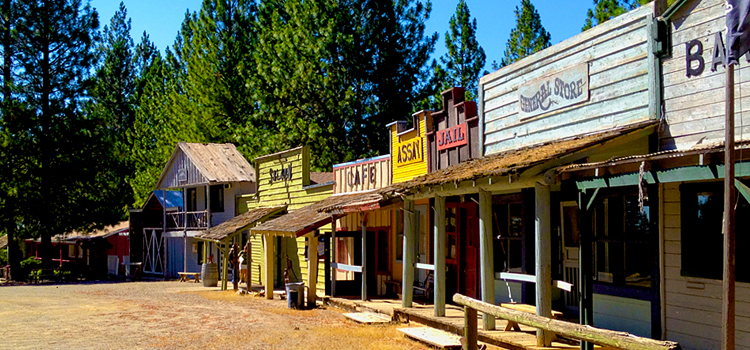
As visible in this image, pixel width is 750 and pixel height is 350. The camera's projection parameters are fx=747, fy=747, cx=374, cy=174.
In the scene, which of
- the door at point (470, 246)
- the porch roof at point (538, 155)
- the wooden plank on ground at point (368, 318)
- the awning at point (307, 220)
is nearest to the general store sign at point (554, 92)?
the porch roof at point (538, 155)

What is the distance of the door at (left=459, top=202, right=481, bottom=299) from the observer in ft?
49.6

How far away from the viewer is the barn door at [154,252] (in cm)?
4134

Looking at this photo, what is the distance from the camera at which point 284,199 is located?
2497cm

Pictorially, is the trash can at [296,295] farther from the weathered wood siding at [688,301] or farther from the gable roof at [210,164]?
the gable roof at [210,164]

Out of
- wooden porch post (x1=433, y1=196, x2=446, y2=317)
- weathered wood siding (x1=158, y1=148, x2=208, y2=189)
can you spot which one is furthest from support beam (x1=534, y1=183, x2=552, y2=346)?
weathered wood siding (x1=158, y1=148, x2=208, y2=189)

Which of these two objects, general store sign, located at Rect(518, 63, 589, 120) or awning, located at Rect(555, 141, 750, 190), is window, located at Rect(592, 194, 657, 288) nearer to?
awning, located at Rect(555, 141, 750, 190)

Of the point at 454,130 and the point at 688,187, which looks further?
the point at 454,130

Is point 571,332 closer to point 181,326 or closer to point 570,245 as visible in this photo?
point 570,245

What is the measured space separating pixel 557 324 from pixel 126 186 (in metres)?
52.9

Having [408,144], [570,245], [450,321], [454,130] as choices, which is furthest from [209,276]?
[570,245]

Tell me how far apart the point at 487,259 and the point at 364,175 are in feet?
29.1

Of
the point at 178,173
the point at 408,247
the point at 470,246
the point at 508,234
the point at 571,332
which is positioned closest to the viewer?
the point at 571,332

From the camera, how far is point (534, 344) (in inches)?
405

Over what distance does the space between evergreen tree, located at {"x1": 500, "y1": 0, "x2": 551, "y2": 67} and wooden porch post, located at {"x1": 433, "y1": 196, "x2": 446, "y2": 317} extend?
27.5 metres
